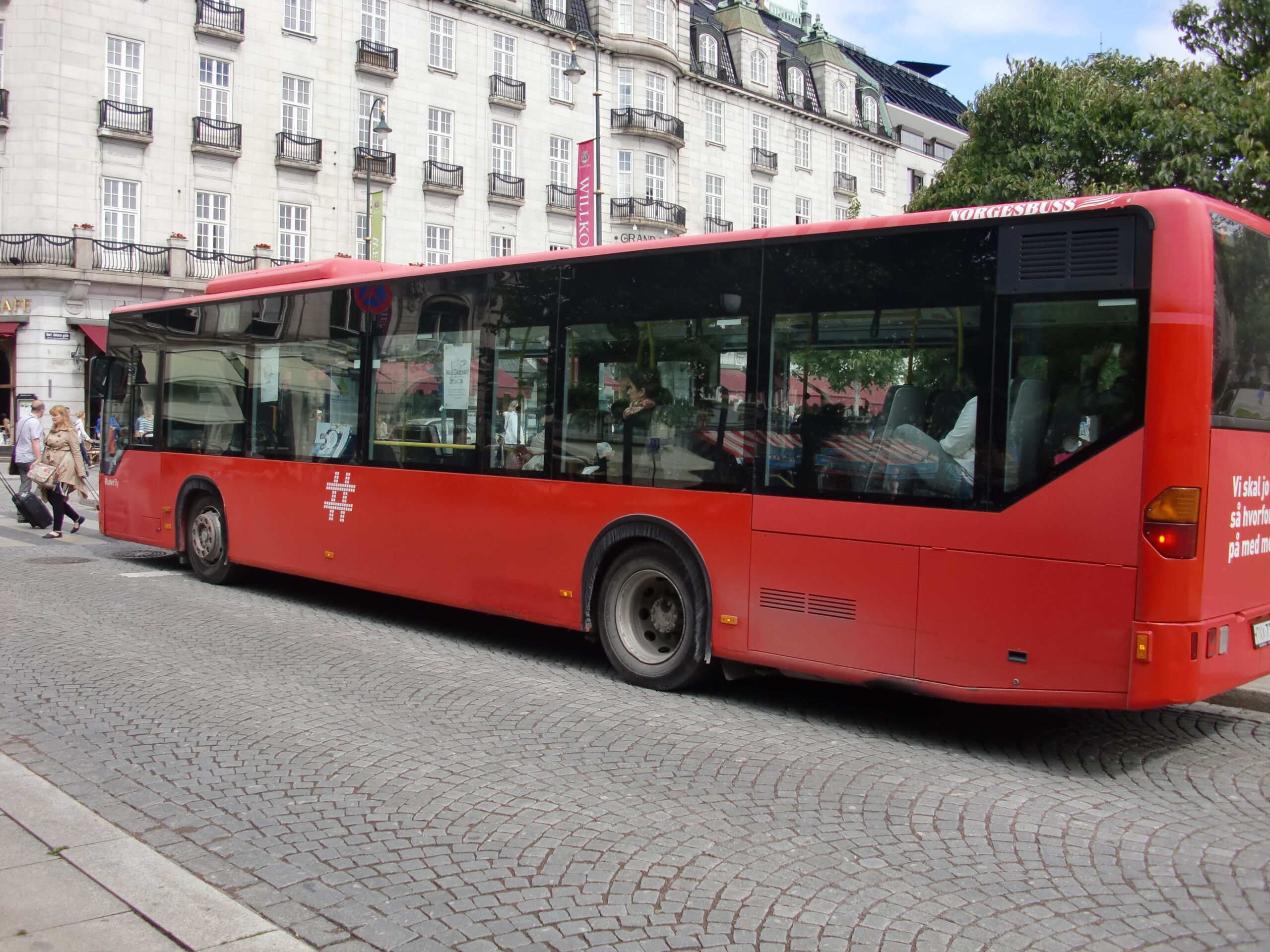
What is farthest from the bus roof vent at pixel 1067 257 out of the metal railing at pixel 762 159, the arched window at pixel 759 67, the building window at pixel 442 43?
the arched window at pixel 759 67

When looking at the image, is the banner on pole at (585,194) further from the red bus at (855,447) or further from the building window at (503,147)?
the red bus at (855,447)

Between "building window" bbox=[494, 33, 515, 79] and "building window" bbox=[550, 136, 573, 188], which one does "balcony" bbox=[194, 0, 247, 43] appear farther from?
"building window" bbox=[550, 136, 573, 188]

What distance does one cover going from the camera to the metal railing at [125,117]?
34.6 m

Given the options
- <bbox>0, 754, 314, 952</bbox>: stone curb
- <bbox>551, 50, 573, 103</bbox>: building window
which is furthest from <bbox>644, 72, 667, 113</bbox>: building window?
<bbox>0, 754, 314, 952</bbox>: stone curb

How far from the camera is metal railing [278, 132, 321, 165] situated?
125 feet

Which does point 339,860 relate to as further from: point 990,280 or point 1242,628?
point 1242,628

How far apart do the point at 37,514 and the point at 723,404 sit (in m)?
13.0

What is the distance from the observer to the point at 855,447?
6.58m

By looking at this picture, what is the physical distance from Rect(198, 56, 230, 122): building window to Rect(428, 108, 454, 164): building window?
7.25m

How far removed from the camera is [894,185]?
63469 millimetres

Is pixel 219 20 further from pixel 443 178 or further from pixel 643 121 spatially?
pixel 643 121

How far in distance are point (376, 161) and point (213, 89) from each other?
18.4ft

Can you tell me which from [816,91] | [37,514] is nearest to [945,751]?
[37,514]

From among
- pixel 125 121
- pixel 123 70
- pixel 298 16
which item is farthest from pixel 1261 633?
pixel 298 16
